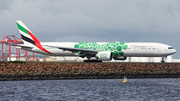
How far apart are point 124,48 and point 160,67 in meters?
8.94

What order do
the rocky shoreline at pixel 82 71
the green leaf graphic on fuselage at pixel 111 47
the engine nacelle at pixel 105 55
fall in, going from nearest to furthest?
the rocky shoreline at pixel 82 71 → the engine nacelle at pixel 105 55 → the green leaf graphic on fuselage at pixel 111 47

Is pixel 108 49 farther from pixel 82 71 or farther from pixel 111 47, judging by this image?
pixel 82 71

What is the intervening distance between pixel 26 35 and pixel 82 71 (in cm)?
2091

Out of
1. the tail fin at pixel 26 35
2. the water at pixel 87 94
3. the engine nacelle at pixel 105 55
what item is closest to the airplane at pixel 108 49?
the engine nacelle at pixel 105 55

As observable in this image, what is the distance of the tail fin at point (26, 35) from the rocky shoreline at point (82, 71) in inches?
538

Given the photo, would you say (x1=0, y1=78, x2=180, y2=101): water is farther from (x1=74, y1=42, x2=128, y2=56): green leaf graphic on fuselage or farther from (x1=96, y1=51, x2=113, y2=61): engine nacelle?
(x1=74, y1=42, x2=128, y2=56): green leaf graphic on fuselage

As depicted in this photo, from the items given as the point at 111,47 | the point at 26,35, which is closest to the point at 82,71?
the point at 111,47

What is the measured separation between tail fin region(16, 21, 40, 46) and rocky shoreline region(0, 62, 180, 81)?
13673mm

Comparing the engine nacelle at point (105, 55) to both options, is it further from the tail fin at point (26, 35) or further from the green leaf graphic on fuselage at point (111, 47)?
the tail fin at point (26, 35)

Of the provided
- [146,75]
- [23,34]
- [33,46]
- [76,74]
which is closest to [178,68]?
[146,75]

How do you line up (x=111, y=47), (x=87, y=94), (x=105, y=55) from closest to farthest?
1. (x=87, y=94)
2. (x=105, y=55)
3. (x=111, y=47)

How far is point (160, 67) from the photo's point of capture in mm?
41531

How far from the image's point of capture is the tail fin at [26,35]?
5344cm

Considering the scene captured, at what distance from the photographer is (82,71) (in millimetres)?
38750
